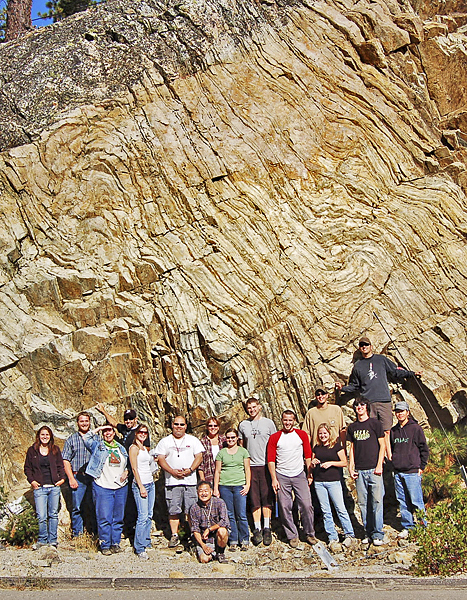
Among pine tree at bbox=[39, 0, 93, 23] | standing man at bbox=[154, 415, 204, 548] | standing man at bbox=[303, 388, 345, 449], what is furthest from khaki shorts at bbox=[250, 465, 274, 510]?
pine tree at bbox=[39, 0, 93, 23]

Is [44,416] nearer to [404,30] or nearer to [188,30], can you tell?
[188,30]

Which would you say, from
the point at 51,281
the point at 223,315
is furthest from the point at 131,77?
the point at 223,315

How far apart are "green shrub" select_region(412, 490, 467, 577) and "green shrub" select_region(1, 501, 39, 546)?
17.3ft

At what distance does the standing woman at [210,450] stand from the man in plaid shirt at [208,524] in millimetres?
468

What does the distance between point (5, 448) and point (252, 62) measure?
8649mm

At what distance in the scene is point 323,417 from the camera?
909 cm

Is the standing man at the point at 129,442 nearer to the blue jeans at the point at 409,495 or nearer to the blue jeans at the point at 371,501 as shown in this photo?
the blue jeans at the point at 371,501

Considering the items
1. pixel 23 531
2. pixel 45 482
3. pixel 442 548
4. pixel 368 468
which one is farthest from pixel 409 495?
pixel 23 531

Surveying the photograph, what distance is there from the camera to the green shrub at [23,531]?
8438mm

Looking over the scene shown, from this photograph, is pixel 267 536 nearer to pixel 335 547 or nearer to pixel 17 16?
pixel 335 547

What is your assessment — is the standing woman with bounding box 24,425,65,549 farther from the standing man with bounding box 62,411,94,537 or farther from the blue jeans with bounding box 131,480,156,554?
the blue jeans with bounding box 131,480,156,554

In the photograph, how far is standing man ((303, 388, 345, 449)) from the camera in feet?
29.6

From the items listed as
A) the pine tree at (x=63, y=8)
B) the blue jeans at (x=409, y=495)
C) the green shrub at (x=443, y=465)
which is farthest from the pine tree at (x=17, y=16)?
the blue jeans at (x=409, y=495)

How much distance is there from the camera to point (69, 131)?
10.9 m
